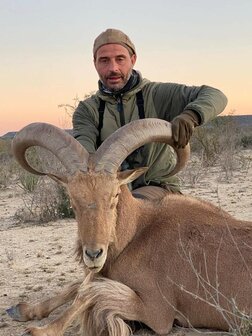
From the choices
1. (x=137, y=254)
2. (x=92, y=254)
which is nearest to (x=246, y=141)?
(x=137, y=254)

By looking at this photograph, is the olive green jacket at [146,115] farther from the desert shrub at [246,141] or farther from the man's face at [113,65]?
the desert shrub at [246,141]

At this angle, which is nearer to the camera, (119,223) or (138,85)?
(119,223)

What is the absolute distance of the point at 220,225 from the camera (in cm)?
555

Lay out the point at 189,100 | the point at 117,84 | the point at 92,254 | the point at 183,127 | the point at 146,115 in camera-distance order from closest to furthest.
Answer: the point at 92,254
the point at 183,127
the point at 189,100
the point at 117,84
the point at 146,115

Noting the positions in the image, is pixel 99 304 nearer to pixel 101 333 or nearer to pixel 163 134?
pixel 101 333

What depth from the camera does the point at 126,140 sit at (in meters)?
5.35

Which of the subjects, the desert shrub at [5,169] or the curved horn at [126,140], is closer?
the curved horn at [126,140]

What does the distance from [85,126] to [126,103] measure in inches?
22.6

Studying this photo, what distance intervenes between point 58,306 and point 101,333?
3.03 feet

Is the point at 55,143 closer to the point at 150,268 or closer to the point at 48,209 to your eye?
the point at 150,268

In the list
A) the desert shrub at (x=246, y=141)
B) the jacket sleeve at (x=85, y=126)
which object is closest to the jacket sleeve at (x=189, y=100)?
the jacket sleeve at (x=85, y=126)

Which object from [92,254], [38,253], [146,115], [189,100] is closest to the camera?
[92,254]

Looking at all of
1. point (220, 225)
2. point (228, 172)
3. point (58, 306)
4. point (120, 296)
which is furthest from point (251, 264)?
point (228, 172)

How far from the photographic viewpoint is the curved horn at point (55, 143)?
5188mm
